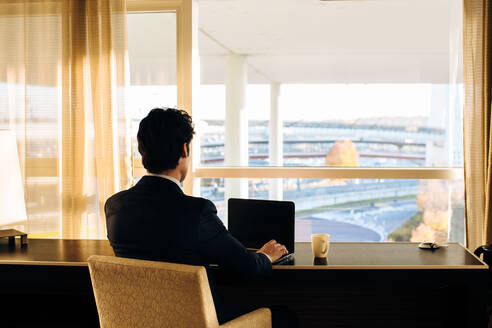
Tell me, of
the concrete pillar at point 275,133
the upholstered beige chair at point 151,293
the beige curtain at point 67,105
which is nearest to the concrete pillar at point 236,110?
the concrete pillar at point 275,133

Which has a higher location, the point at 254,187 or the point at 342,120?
the point at 342,120

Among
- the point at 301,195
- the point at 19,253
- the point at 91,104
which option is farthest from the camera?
the point at 301,195

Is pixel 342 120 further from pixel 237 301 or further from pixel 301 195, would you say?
pixel 237 301

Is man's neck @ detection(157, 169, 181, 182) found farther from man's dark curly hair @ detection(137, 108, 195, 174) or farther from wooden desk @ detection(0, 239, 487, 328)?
wooden desk @ detection(0, 239, 487, 328)

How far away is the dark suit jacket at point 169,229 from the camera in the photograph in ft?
5.63

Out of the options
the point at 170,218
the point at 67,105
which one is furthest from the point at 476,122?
the point at 67,105

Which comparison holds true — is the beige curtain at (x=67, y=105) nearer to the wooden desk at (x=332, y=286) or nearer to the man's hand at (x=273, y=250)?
the wooden desk at (x=332, y=286)

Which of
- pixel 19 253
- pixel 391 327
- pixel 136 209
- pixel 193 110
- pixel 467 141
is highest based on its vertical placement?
pixel 193 110

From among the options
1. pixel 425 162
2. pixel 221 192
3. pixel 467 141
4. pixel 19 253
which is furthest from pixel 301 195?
pixel 19 253

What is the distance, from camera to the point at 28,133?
3.77 m

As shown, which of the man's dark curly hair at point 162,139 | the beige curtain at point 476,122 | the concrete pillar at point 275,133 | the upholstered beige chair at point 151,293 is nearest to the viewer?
the upholstered beige chair at point 151,293

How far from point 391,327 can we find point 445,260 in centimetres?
55

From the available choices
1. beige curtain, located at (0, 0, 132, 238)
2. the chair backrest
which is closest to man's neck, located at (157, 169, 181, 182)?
the chair backrest

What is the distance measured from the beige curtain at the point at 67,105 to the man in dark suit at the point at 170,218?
1.81 metres
